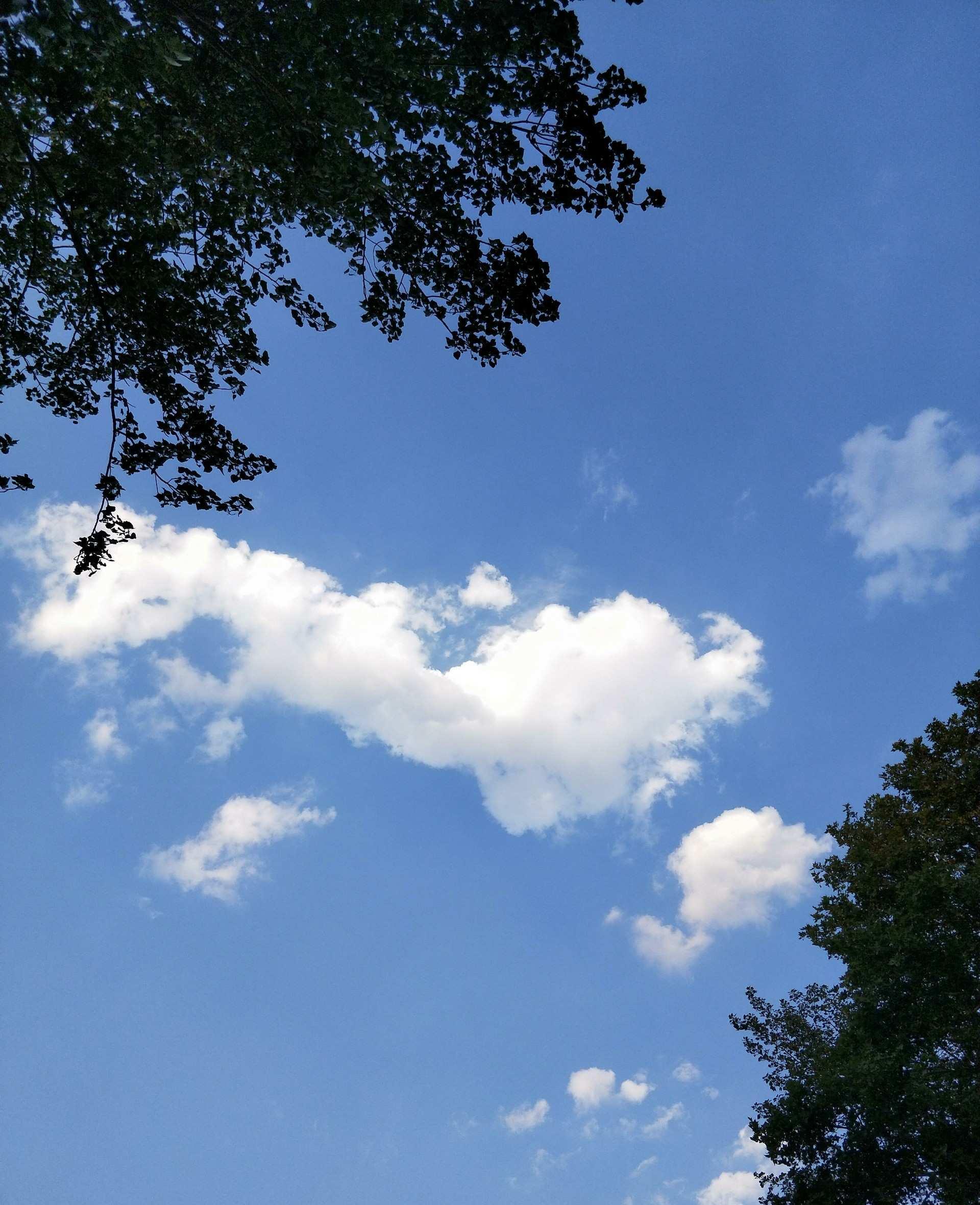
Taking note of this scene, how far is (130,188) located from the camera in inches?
403

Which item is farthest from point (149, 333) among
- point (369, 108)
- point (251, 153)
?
point (369, 108)

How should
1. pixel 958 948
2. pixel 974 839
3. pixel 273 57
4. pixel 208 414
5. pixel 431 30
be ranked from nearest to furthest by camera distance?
pixel 431 30
pixel 273 57
pixel 208 414
pixel 958 948
pixel 974 839

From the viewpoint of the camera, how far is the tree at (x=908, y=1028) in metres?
14.7

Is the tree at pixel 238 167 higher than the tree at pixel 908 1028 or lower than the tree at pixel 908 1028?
Result: higher

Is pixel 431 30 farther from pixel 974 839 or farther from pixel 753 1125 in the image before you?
pixel 753 1125

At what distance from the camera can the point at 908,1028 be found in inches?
617

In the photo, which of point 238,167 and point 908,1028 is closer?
point 238,167

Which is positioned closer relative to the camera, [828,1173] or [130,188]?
[130,188]

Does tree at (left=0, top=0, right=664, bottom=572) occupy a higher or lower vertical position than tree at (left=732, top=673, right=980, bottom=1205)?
higher

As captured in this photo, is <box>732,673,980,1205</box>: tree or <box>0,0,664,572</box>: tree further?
<box>732,673,980,1205</box>: tree

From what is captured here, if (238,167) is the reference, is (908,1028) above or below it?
below

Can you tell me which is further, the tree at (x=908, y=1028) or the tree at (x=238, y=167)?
the tree at (x=908, y=1028)

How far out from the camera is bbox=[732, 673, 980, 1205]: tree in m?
14.7

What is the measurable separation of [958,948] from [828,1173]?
5.69 metres
